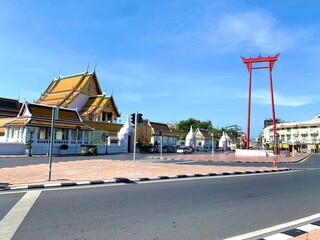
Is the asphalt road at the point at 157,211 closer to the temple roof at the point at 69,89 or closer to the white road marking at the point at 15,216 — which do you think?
the white road marking at the point at 15,216

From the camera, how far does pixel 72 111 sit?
36.2 metres

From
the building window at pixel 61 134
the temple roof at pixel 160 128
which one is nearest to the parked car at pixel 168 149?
the temple roof at pixel 160 128

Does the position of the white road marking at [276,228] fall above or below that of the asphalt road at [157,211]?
below

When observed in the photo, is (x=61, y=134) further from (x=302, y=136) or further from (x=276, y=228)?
(x=302, y=136)

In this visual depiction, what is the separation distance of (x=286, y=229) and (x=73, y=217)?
3921mm

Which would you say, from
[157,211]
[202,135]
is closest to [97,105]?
[202,135]

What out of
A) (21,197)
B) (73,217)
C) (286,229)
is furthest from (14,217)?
(286,229)

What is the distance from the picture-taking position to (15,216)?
5668 mm

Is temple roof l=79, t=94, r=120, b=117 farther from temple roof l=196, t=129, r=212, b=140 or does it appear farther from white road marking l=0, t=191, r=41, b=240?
white road marking l=0, t=191, r=41, b=240

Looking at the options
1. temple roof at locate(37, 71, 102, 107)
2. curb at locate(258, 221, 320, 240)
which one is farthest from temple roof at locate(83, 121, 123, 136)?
curb at locate(258, 221, 320, 240)

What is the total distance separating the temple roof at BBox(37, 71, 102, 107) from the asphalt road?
121 feet

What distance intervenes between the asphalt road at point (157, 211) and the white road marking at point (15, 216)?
105mm

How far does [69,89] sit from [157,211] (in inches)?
1666

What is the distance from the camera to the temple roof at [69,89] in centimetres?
4428
